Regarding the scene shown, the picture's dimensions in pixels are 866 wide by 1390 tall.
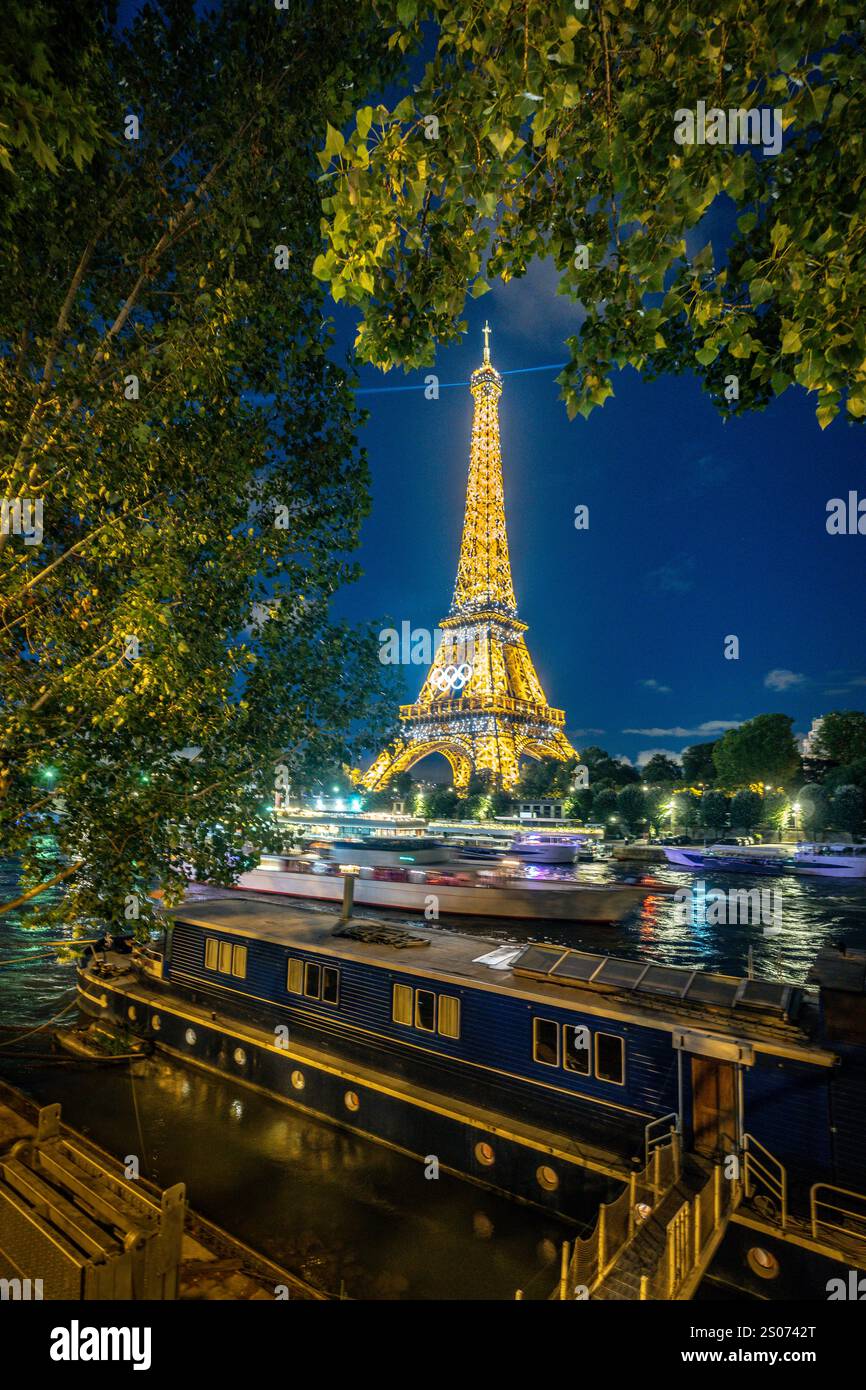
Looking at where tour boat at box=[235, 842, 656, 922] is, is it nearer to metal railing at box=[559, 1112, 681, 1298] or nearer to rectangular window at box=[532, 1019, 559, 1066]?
rectangular window at box=[532, 1019, 559, 1066]

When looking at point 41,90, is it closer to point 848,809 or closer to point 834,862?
point 834,862

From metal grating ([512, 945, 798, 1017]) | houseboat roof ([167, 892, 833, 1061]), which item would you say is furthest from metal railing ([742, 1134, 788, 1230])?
metal grating ([512, 945, 798, 1017])

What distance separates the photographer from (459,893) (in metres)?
42.4

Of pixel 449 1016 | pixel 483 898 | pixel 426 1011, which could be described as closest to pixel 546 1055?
pixel 449 1016

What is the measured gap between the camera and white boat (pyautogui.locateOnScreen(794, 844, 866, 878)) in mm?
64688

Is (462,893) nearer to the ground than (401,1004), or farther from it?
nearer to the ground

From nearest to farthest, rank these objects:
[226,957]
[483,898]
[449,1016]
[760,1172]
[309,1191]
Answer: [760,1172] → [309,1191] → [449,1016] → [226,957] → [483,898]

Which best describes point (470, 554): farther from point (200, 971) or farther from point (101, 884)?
point (101, 884)

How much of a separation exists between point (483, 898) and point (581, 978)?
29.2 metres

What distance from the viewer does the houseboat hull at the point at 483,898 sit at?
4116 centimetres

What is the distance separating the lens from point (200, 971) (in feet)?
64.8

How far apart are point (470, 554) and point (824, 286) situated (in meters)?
131
